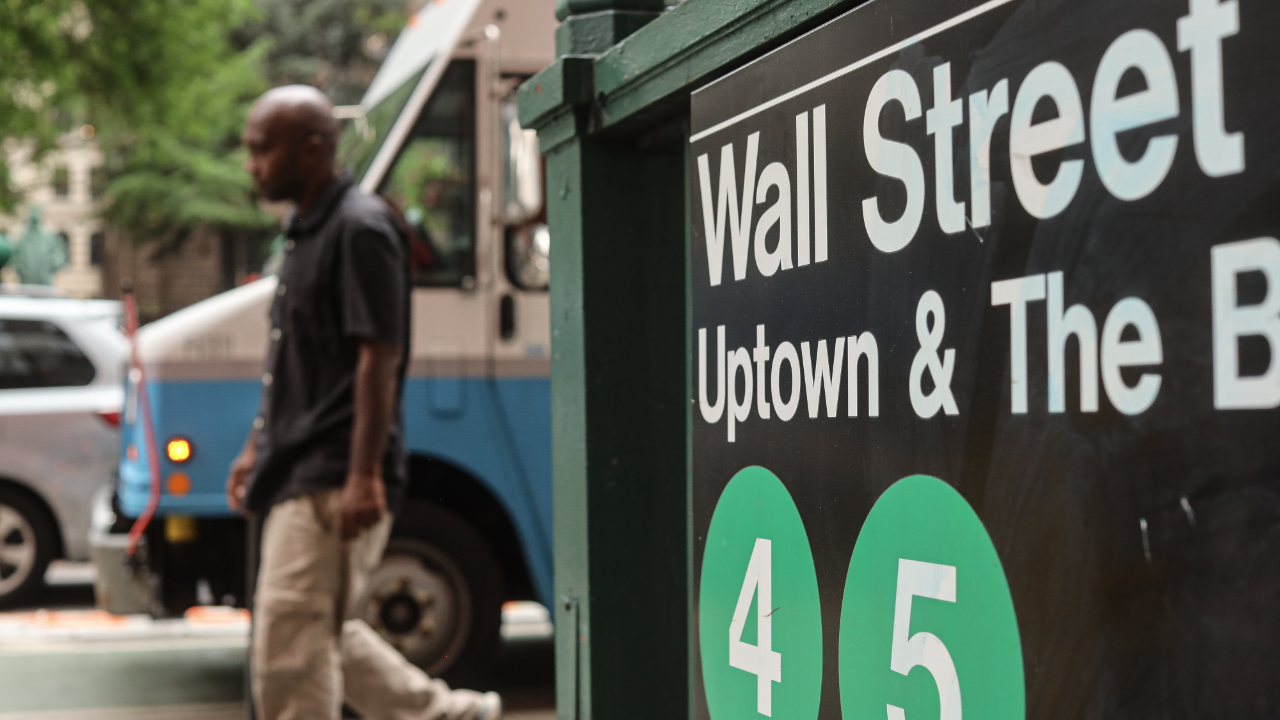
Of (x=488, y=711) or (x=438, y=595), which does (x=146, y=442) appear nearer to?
(x=438, y=595)

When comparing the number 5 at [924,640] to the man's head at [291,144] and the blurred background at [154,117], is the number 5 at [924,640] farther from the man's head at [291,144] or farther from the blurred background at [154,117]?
the blurred background at [154,117]

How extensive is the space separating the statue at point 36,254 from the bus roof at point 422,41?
18.1 m

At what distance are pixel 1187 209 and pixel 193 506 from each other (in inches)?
195

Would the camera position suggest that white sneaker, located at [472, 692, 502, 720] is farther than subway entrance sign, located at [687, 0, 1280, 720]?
Yes

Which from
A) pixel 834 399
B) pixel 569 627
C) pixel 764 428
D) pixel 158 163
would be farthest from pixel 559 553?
pixel 158 163

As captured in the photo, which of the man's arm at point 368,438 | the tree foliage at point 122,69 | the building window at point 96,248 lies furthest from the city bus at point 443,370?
the building window at point 96,248

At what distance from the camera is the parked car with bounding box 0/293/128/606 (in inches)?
346

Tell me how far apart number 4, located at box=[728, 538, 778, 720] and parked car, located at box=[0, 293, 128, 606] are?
7915mm

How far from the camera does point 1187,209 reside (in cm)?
92

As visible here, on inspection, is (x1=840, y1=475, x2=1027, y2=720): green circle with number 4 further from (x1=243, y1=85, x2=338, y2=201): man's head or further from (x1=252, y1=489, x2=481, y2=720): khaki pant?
(x1=243, y1=85, x2=338, y2=201): man's head

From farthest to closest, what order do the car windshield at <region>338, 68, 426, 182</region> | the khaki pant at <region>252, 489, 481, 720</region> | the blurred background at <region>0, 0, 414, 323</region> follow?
the blurred background at <region>0, 0, 414, 323</region>, the car windshield at <region>338, 68, 426, 182</region>, the khaki pant at <region>252, 489, 481, 720</region>

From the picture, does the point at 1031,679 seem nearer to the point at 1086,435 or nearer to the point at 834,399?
the point at 1086,435

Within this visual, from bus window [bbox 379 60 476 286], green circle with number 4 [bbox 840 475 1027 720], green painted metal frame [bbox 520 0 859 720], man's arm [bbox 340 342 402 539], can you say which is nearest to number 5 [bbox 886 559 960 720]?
green circle with number 4 [bbox 840 475 1027 720]

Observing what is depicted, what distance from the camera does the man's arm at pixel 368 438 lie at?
11.8 feet
